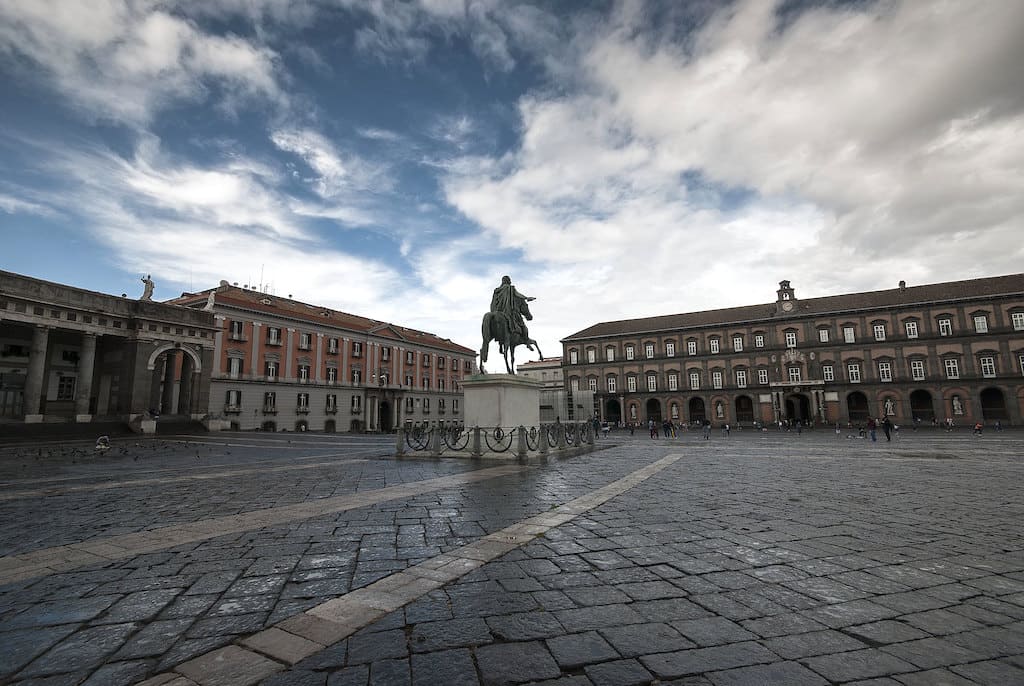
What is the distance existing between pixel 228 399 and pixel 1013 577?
137 feet

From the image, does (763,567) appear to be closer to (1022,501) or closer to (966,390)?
(1022,501)

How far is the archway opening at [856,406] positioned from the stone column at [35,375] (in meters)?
62.9

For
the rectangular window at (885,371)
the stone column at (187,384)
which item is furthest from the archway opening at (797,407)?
the stone column at (187,384)

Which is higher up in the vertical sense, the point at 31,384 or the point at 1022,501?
the point at 31,384

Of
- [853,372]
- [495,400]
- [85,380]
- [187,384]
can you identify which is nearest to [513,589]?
[495,400]

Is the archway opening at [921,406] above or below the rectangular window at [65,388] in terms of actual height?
below

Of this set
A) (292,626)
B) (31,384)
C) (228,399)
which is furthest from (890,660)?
(228,399)

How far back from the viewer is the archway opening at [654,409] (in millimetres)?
57062

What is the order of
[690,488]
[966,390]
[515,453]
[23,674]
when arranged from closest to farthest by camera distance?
1. [23,674]
2. [690,488]
3. [515,453]
4. [966,390]

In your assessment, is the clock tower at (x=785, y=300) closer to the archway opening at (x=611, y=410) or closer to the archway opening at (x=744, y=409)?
the archway opening at (x=744, y=409)

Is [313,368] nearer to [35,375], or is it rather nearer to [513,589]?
[35,375]

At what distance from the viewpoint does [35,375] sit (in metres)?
23.7

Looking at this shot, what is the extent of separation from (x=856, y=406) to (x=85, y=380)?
63.4 m

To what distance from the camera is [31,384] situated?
2364 centimetres
